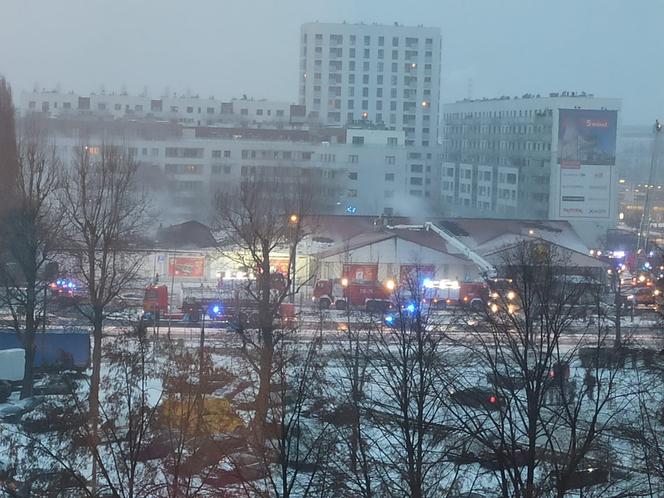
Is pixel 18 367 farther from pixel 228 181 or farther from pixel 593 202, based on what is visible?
pixel 593 202

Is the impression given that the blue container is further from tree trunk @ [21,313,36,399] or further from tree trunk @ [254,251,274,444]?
tree trunk @ [254,251,274,444]

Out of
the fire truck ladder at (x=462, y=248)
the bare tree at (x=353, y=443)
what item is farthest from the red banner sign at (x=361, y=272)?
the bare tree at (x=353, y=443)

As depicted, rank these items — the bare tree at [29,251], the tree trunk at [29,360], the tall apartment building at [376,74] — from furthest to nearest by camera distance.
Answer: the tall apartment building at [376,74], the bare tree at [29,251], the tree trunk at [29,360]

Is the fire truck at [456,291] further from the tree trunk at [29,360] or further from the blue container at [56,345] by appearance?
the tree trunk at [29,360]

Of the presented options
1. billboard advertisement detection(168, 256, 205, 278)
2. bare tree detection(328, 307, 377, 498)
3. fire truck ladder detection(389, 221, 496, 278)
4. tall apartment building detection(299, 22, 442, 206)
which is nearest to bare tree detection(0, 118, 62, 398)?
bare tree detection(328, 307, 377, 498)

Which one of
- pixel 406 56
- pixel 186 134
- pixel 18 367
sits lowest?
pixel 18 367

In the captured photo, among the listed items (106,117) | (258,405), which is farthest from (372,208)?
(258,405)

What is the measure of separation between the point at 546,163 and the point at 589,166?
2.12 ft

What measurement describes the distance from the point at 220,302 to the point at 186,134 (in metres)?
8.26

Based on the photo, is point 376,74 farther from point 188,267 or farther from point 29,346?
point 29,346

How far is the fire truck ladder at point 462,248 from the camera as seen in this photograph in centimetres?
883

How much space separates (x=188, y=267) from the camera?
9.18 m

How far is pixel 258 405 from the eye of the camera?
12.5 feet

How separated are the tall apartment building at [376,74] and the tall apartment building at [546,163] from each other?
15.5 ft
